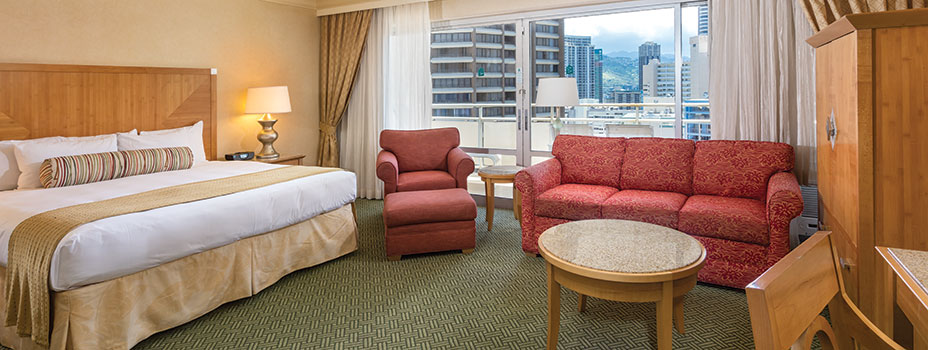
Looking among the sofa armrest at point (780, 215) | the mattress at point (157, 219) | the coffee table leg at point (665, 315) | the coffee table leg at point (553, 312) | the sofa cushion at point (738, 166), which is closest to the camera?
the coffee table leg at point (665, 315)

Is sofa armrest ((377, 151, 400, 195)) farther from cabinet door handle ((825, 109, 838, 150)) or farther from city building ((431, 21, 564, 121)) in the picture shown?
cabinet door handle ((825, 109, 838, 150))

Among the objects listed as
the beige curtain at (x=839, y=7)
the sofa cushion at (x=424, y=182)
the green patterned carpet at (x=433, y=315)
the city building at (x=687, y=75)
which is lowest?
the green patterned carpet at (x=433, y=315)

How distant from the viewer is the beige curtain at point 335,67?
18.8 ft

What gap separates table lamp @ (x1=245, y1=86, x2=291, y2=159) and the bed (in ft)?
1.24

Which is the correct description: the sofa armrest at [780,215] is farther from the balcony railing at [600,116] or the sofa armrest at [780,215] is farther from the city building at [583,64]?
the city building at [583,64]

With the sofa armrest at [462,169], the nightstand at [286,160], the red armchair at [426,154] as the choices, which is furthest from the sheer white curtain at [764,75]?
the nightstand at [286,160]

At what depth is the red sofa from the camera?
289 cm

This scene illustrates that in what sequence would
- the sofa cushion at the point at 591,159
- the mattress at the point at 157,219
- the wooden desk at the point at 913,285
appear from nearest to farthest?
the wooden desk at the point at 913,285
the mattress at the point at 157,219
the sofa cushion at the point at 591,159

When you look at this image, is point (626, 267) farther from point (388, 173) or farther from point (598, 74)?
point (598, 74)

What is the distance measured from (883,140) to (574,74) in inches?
123

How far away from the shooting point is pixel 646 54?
15.3ft

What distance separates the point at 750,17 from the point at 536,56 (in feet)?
6.48

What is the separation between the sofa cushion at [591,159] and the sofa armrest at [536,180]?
189mm

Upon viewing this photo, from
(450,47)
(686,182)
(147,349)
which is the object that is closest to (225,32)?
(450,47)
